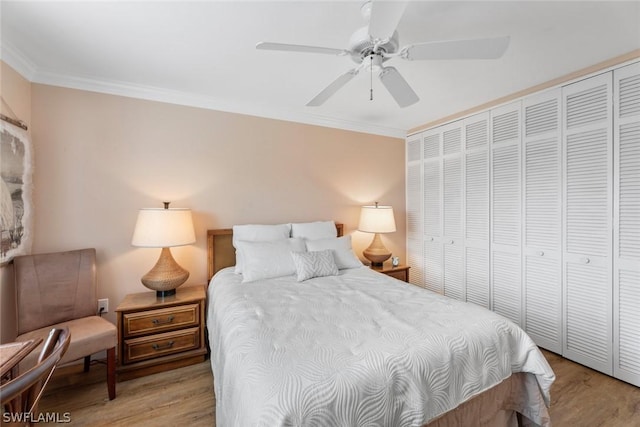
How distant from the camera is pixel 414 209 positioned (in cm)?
389

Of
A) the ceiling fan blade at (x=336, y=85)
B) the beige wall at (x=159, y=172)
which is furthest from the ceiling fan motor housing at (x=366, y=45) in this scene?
the beige wall at (x=159, y=172)

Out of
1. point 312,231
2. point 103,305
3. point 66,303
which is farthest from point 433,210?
point 66,303

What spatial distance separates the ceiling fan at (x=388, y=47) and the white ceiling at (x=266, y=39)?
10.0 inches

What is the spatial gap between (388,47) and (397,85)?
253 mm

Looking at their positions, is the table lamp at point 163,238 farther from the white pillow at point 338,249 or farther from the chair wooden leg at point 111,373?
the white pillow at point 338,249

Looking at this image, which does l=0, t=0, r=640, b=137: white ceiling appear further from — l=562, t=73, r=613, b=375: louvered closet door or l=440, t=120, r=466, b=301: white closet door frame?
l=440, t=120, r=466, b=301: white closet door frame

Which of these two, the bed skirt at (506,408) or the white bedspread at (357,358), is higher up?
the white bedspread at (357,358)

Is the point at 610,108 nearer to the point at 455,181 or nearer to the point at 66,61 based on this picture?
the point at 455,181

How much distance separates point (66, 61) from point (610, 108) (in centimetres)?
415

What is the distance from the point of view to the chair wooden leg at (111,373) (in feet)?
6.29

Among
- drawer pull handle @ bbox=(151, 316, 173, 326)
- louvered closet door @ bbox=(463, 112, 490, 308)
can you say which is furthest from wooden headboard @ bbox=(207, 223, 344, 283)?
louvered closet door @ bbox=(463, 112, 490, 308)

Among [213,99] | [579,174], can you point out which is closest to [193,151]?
[213,99]

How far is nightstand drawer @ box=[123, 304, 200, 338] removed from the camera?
213cm

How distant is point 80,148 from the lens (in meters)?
2.35
